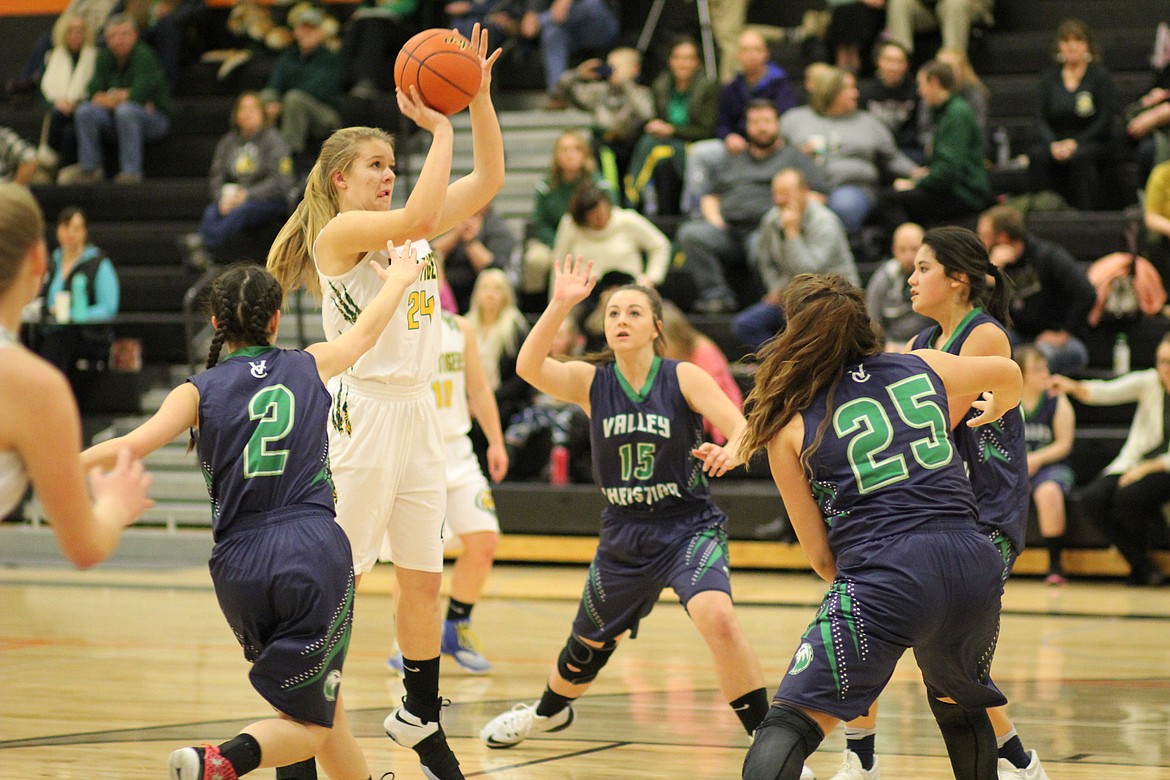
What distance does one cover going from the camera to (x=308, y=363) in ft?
12.2

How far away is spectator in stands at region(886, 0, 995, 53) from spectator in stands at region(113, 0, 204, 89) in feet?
22.6

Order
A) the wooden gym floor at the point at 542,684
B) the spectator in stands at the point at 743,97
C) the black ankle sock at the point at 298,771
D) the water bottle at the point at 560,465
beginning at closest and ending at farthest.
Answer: the black ankle sock at the point at 298,771 < the wooden gym floor at the point at 542,684 < the water bottle at the point at 560,465 < the spectator in stands at the point at 743,97

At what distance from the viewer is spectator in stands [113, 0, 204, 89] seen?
14211mm

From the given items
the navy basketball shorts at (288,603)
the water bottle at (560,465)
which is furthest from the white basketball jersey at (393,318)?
the water bottle at (560,465)

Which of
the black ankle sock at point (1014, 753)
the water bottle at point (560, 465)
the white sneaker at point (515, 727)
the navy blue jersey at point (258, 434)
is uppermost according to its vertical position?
the navy blue jersey at point (258, 434)

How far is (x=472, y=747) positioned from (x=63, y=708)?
1.80 metres

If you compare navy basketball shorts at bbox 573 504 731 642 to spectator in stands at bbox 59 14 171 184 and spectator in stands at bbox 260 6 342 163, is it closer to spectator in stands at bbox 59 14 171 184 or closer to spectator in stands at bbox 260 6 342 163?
spectator in stands at bbox 260 6 342 163

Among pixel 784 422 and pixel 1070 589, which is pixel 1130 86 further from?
pixel 784 422

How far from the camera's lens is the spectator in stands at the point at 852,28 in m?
11.6

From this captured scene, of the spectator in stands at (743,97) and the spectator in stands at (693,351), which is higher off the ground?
the spectator in stands at (743,97)

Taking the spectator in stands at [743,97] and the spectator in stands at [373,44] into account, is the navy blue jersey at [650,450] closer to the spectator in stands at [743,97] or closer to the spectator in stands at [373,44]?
the spectator in stands at [743,97]

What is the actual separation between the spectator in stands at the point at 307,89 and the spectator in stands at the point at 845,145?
4.11 metres

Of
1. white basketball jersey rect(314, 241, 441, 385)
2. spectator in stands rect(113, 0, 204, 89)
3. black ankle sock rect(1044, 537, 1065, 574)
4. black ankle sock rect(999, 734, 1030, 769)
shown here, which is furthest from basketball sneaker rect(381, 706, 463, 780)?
spectator in stands rect(113, 0, 204, 89)

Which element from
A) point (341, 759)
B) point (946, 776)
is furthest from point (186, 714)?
point (946, 776)
